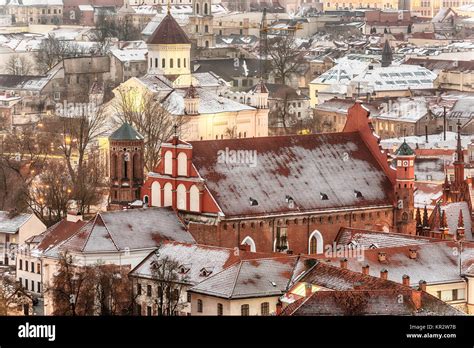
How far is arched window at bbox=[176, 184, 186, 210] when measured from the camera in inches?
1243

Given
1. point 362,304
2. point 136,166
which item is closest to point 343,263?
point 362,304

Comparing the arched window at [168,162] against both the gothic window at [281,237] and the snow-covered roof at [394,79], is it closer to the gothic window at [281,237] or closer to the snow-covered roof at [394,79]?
the gothic window at [281,237]

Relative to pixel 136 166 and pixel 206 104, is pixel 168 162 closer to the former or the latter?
pixel 136 166

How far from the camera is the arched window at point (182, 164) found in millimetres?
31672

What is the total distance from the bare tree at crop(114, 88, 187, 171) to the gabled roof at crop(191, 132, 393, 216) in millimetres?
9697

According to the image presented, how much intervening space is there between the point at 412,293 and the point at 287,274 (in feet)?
16.9

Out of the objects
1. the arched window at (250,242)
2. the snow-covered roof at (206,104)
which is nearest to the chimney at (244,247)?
Result: the arched window at (250,242)

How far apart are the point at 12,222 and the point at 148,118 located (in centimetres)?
1344

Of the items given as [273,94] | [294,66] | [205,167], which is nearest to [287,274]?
[205,167]

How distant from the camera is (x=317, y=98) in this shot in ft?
239

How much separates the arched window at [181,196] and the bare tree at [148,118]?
10739 mm

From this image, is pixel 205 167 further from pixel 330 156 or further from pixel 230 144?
pixel 330 156
